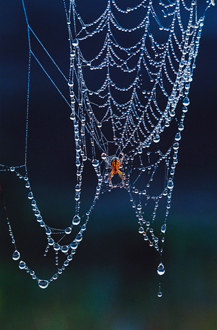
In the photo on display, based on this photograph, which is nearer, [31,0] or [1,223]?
[31,0]

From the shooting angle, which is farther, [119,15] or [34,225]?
[34,225]

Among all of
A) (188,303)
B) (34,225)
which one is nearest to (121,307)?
(188,303)

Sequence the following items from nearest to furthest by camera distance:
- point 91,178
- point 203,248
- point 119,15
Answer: point 119,15, point 91,178, point 203,248

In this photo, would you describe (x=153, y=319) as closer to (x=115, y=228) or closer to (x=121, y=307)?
(x=121, y=307)

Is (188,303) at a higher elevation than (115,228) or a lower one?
lower

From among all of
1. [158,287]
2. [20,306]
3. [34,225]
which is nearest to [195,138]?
[158,287]

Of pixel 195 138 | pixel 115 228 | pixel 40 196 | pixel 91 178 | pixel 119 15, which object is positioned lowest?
pixel 115 228

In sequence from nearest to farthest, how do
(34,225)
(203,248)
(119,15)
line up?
(119,15), (34,225), (203,248)

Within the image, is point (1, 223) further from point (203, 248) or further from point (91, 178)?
point (203, 248)

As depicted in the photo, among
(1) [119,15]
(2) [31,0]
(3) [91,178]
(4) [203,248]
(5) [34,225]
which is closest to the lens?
(1) [119,15]
